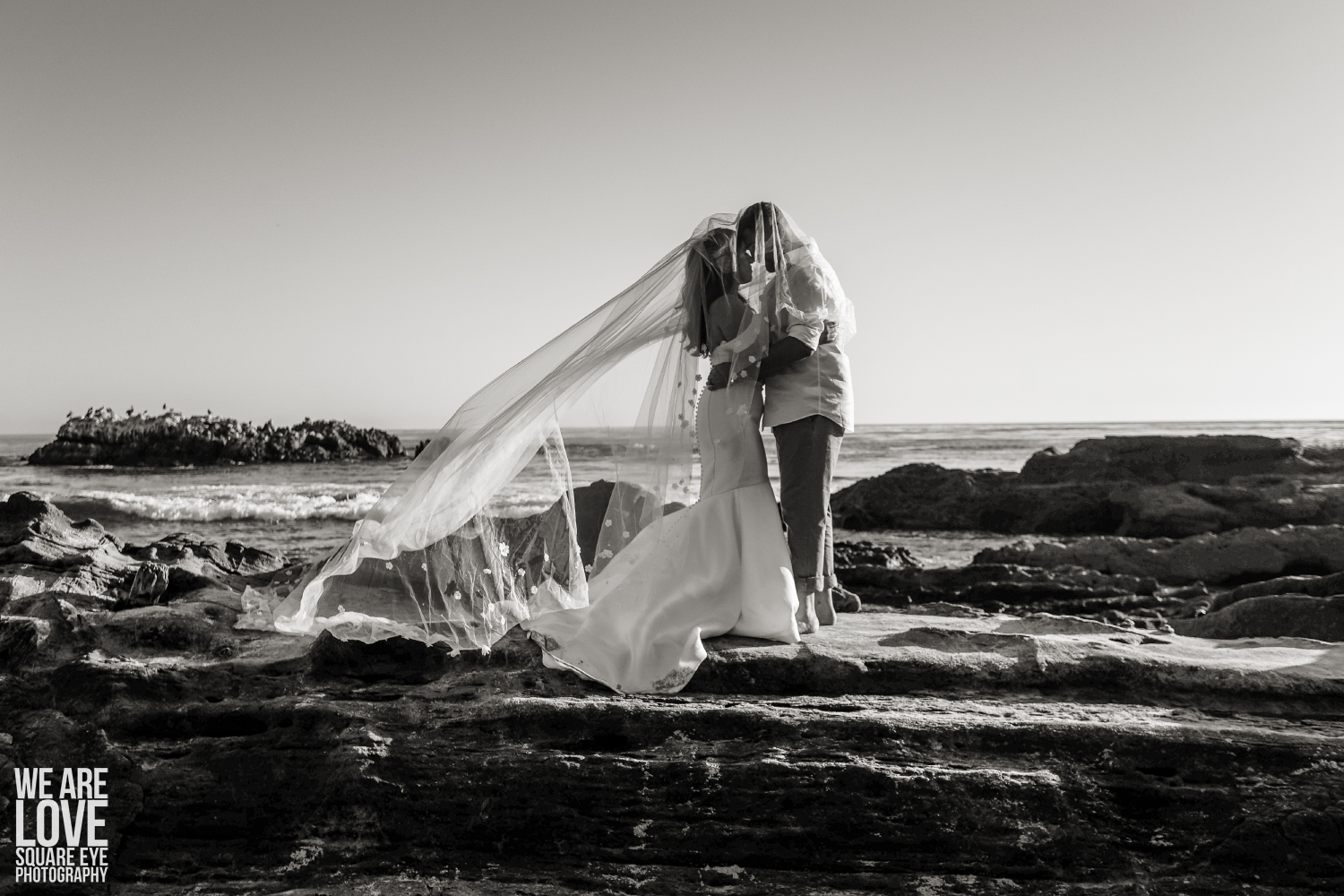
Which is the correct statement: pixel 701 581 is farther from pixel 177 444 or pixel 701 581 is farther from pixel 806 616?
pixel 177 444

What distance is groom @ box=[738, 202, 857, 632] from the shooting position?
4.44 metres

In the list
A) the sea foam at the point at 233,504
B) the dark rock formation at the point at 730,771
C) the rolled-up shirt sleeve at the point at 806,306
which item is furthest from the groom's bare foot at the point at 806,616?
the sea foam at the point at 233,504

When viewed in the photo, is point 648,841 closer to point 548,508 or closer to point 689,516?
point 689,516

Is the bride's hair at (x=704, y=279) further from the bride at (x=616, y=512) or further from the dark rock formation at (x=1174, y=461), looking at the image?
the dark rock formation at (x=1174, y=461)

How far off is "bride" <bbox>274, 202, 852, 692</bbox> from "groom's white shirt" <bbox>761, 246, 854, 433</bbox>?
Answer: 0.21 ft

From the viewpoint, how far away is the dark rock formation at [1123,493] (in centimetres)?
1334

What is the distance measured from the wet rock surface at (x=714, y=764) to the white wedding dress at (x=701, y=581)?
150mm

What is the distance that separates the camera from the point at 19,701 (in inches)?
155

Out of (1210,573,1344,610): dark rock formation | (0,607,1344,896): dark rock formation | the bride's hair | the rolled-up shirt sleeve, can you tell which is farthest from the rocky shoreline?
(1210,573,1344,610): dark rock formation

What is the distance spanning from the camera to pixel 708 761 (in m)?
3.39

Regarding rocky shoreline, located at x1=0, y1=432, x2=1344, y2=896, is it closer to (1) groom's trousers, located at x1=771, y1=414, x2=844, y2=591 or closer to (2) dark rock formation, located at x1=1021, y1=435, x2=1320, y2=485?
(1) groom's trousers, located at x1=771, y1=414, x2=844, y2=591

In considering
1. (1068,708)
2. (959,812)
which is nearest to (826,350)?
(1068,708)

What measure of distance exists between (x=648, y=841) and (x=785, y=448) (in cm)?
208

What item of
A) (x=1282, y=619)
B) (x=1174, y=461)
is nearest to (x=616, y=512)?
(x=1282, y=619)
